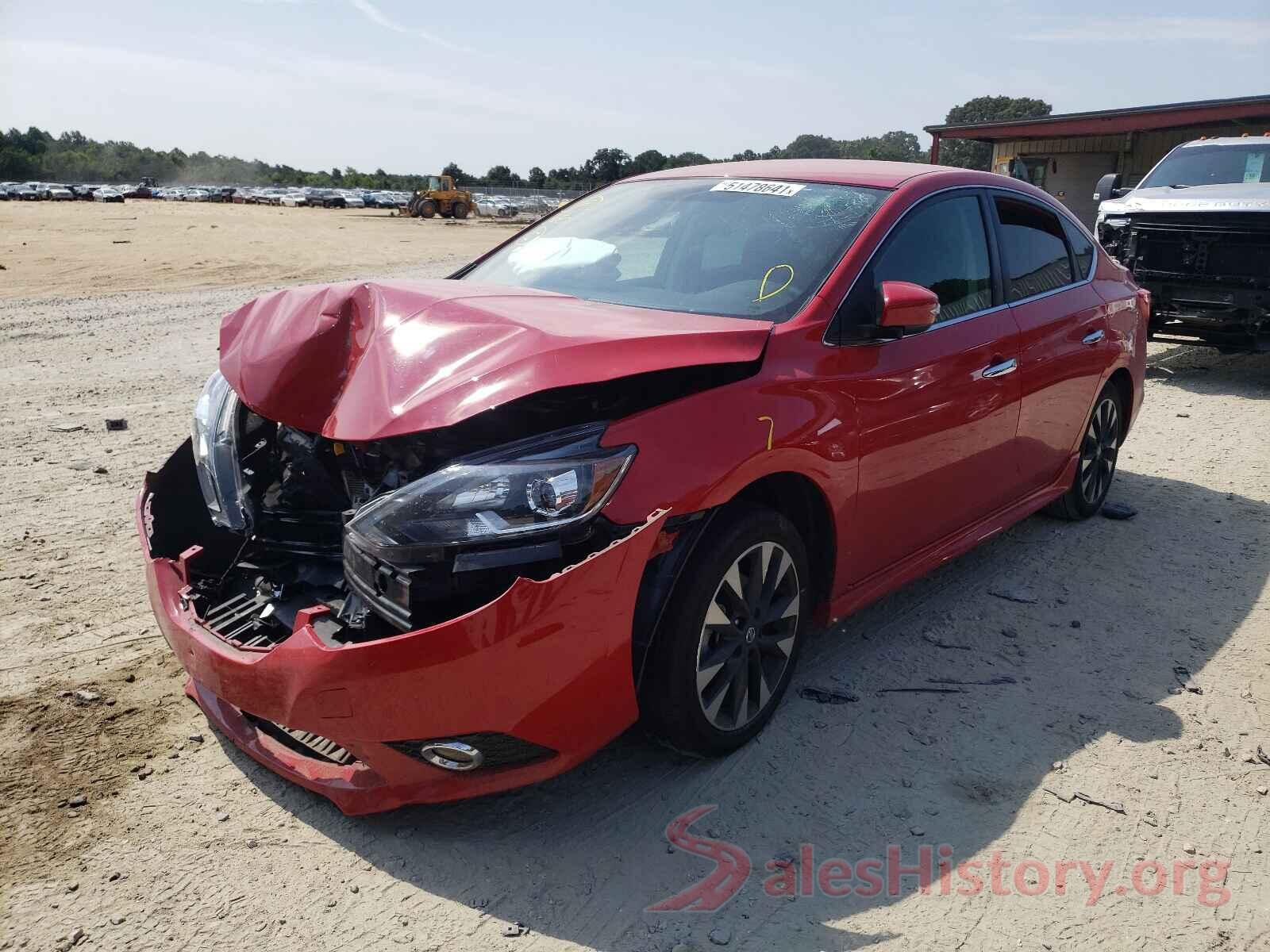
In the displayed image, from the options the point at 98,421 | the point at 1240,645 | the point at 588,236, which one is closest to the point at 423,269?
the point at 98,421

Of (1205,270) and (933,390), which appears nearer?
(933,390)

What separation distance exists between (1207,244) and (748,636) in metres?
8.33

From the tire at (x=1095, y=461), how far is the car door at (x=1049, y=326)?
25cm

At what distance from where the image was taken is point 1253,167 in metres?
10.1

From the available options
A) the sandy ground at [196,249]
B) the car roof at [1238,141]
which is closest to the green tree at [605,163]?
the sandy ground at [196,249]

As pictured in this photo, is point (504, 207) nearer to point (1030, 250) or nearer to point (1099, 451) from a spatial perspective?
point (1099, 451)

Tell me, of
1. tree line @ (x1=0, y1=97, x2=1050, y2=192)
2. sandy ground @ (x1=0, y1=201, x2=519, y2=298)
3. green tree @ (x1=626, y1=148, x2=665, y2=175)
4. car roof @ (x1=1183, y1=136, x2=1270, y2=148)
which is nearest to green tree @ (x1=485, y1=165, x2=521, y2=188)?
tree line @ (x1=0, y1=97, x2=1050, y2=192)

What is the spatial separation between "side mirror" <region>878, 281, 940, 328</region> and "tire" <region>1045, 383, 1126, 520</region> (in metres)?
2.29

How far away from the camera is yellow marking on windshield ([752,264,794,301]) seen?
133 inches

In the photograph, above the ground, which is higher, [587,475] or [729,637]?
[587,475]

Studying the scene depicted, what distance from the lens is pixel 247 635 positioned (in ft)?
9.46

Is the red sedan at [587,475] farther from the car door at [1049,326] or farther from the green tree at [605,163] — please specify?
the green tree at [605,163]

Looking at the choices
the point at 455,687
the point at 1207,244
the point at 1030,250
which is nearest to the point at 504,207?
the point at 1207,244

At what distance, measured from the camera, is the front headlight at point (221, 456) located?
10.3 feet
